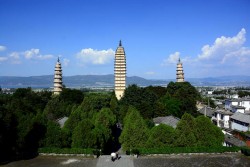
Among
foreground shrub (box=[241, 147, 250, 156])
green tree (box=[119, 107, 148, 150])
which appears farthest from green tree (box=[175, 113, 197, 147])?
foreground shrub (box=[241, 147, 250, 156])

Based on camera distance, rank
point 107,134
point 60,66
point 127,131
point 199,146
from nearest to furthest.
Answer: point 199,146
point 127,131
point 107,134
point 60,66

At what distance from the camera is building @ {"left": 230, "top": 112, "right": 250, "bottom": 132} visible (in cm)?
5079

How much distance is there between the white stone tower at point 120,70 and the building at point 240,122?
136 ft

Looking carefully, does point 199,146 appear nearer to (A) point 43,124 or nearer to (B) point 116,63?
(A) point 43,124

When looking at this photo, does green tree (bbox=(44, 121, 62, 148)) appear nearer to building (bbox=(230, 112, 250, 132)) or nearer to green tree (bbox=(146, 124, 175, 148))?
green tree (bbox=(146, 124, 175, 148))

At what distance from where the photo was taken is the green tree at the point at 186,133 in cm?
3256

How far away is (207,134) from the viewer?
33.4 meters

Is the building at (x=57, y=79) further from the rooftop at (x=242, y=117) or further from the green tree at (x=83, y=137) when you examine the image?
the green tree at (x=83, y=137)

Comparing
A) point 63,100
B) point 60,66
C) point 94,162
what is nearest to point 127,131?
point 94,162

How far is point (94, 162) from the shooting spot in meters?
28.8

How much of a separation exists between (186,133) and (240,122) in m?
23.3

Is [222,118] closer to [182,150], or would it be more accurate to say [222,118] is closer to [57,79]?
[182,150]

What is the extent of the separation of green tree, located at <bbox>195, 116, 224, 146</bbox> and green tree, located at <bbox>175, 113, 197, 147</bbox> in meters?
0.52

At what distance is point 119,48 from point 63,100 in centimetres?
2945
